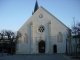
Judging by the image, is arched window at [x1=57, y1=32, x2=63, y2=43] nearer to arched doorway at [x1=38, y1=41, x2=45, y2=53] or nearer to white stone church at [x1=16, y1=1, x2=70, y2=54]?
white stone church at [x1=16, y1=1, x2=70, y2=54]

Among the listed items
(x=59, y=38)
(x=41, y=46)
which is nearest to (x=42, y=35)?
(x=41, y=46)

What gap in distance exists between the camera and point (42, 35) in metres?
45.8

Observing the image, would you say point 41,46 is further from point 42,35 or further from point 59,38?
point 59,38

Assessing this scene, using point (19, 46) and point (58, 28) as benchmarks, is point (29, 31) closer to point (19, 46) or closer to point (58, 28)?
point (19, 46)

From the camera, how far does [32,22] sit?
4628 cm

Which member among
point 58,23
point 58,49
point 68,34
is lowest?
point 58,49

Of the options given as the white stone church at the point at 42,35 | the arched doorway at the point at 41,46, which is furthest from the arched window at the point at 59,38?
the arched doorway at the point at 41,46

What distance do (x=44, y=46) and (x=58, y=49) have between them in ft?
13.5

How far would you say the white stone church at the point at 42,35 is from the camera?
1763 inches

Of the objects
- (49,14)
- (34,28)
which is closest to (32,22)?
(34,28)

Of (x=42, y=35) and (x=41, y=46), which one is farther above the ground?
(x=42, y=35)

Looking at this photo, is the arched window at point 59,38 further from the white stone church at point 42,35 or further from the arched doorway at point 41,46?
the arched doorway at point 41,46

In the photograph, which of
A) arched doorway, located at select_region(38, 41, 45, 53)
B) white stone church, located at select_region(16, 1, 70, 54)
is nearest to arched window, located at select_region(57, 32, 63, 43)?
white stone church, located at select_region(16, 1, 70, 54)

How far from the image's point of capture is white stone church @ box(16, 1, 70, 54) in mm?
44781
